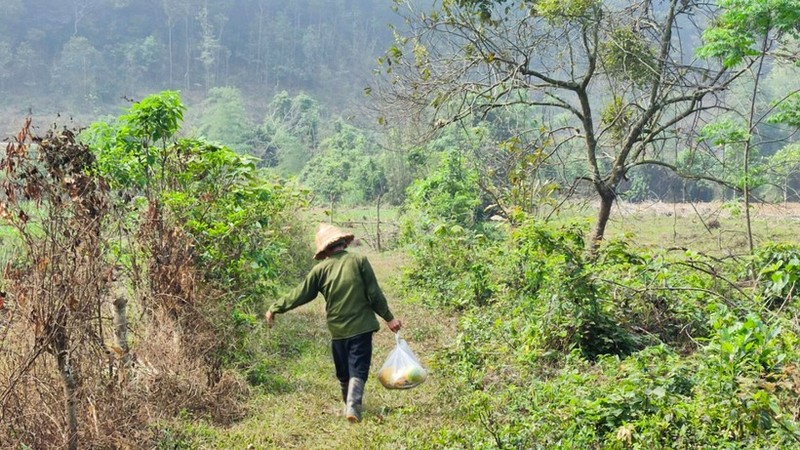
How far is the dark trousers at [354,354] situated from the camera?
16.6ft

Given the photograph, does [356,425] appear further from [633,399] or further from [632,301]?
[632,301]

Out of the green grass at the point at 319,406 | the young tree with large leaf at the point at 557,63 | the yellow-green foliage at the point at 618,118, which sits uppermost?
the young tree with large leaf at the point at 557,63

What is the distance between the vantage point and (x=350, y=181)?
3619 cm

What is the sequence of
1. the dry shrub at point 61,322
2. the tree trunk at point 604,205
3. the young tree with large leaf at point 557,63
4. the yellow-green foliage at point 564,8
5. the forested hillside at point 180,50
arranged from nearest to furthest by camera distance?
the dry shrub at point 61,322
the yellow-green foliage at point 564,8
the young tree with large leaf at point 557,63
the tree trunk at point 604,205
the forested hillside at point 180,50

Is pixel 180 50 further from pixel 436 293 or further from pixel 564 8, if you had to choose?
pixel 564 8

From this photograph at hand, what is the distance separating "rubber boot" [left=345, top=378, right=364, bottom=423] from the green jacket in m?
0.36

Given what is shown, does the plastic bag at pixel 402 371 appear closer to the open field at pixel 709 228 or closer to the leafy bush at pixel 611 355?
the leafy bush at pixel 611 355

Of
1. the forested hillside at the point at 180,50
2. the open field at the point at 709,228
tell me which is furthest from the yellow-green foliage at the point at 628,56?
the forested hillside at the point at 180,50

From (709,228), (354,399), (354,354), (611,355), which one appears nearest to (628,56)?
(611,355)

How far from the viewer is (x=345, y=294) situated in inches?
198

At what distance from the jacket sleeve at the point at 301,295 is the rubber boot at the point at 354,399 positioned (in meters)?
0.73

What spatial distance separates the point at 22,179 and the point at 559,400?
356 centimetres

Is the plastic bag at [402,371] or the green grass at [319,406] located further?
the plastic bag at [402,371]

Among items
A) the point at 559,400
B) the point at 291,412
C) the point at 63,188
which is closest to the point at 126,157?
the point at 63,188
